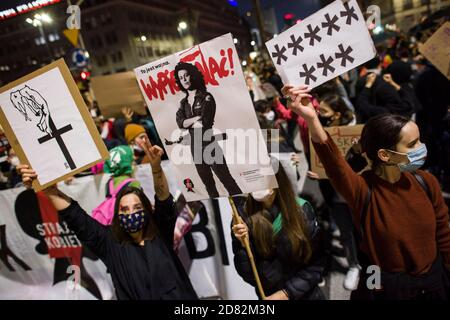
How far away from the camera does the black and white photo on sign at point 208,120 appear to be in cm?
159

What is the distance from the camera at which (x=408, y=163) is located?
1.58m

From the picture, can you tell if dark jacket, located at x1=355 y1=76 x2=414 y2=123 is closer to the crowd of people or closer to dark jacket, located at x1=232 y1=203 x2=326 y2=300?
the crowd of people

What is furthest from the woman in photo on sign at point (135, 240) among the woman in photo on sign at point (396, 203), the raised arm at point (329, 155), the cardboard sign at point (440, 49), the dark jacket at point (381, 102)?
the dark jacket at point (381, 102)

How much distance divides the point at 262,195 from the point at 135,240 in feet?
3.29

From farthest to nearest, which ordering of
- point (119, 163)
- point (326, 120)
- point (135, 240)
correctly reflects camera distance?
point (326, 120) < point (119, 163) < point (135, 240)

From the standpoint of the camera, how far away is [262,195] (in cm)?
195

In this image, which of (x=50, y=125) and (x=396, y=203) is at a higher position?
(x=50, y=125)

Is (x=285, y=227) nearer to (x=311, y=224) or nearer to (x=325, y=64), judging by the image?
(x=311, y=224)

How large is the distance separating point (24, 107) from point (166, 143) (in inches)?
36.5

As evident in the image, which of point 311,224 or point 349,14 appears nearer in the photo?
point 349,14

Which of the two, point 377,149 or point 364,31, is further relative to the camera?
point 377,149

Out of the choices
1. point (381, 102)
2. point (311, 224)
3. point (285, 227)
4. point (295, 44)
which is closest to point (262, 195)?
point (285, 227)
